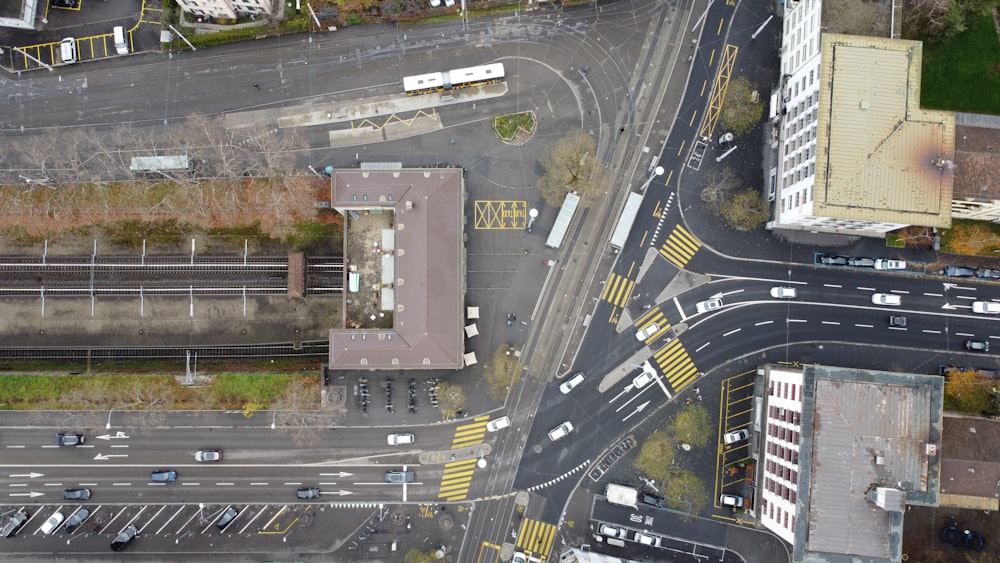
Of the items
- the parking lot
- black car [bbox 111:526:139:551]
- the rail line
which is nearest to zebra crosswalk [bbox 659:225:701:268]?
the rail line

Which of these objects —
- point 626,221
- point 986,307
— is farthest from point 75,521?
point 986,307

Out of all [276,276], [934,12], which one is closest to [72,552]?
[276,276]

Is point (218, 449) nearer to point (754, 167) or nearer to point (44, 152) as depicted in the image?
point (44, 152)

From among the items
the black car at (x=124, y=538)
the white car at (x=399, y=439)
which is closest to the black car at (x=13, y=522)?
the black car at (x=124, y=538)

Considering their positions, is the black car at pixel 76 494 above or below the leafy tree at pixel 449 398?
below

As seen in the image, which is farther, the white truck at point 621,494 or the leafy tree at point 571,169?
the leafy tree at point 571,169

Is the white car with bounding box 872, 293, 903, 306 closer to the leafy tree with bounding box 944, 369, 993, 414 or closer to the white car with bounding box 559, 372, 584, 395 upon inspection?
the leafy tree with bounding box 944, 369, 993, 414

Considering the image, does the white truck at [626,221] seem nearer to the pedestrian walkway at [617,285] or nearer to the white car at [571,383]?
the pedestrian walkway at [617,285]
